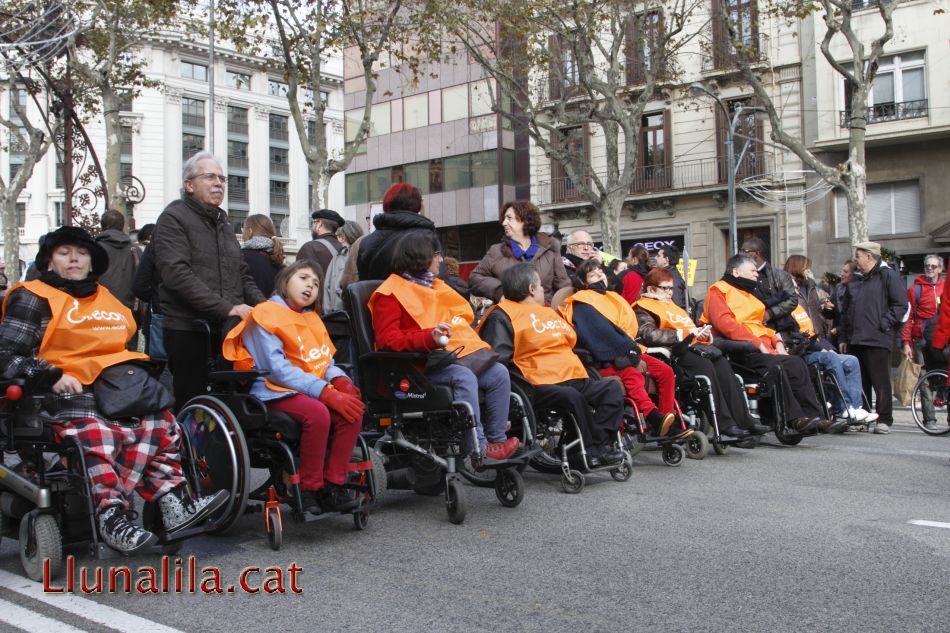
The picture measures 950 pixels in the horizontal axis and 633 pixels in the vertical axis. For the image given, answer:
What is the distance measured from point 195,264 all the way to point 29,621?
8.44 feet

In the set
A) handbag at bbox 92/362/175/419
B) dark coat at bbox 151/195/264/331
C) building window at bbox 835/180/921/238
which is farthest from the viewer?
building window at bbox 835/180/921/238

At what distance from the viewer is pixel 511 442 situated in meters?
6.19

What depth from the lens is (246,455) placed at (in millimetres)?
4996

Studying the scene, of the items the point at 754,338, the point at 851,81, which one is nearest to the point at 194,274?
the point at 754,338

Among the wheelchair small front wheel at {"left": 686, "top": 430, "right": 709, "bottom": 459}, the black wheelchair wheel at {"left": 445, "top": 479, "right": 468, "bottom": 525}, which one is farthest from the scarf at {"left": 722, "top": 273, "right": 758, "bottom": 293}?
the black wheelchair wheel at {"left": 445, "top": 479, "right": 468, "bottom": 525}

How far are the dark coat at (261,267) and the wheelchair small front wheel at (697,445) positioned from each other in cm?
365

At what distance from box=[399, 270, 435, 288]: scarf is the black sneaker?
7.75 feet

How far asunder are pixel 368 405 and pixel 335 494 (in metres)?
0.92

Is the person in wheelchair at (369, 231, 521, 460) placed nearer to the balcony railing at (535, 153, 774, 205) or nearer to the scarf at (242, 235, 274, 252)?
the scarf at (242, 235, 274, 252)

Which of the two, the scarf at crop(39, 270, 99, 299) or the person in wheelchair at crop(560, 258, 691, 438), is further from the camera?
the person in wheelchair at crop(560, 258, 691, 438)

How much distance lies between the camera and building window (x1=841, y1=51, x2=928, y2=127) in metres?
28.6

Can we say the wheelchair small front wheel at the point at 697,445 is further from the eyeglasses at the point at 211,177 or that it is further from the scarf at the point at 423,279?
the eyeglasses at the point at 211,177

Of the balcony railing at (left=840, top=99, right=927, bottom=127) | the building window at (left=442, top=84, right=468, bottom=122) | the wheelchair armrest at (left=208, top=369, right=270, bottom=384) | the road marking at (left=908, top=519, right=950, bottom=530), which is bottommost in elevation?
the road marking at (left=908, top=519, right=950, bottom=530)

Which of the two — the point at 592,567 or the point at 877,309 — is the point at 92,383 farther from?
the point at 877,309
